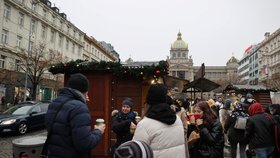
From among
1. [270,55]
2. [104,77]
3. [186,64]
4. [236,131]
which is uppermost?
[186,64]

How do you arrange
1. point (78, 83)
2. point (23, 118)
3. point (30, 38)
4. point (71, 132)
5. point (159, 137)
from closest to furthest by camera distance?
point (159, 137)
point (71, 132)
point (78, 83)
point (23, 118)
point (30, 38)

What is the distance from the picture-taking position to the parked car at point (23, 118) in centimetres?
1223

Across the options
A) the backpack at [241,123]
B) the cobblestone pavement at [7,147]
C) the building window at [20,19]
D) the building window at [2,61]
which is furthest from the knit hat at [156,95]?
the building window at [20,19]

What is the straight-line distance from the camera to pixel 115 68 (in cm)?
804

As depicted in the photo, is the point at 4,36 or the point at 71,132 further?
the point at 4,36

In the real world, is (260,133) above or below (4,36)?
below

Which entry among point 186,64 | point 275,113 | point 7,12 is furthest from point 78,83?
point 186,64

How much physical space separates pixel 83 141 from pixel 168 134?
92 cm

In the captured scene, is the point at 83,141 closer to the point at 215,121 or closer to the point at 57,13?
the point at 215,121

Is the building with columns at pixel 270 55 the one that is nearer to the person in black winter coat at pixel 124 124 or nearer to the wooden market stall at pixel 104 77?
the wooden market stall at pixel 104 77

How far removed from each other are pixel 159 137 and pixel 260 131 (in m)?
3.75

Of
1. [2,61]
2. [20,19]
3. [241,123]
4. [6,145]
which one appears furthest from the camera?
[20,19]

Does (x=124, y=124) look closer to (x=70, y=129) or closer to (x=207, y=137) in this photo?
(x=207, y=137)

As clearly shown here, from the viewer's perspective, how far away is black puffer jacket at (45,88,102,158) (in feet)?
9.69
